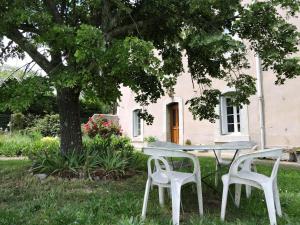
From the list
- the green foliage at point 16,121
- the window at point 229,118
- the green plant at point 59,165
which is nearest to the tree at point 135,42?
the green plant at point 59,165

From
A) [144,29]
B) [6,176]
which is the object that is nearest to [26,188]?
[6,176]

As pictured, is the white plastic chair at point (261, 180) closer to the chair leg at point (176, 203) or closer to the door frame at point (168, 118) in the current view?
the chair leg at point (176, 203)

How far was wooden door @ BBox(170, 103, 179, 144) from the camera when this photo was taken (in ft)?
53.6

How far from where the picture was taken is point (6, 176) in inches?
284

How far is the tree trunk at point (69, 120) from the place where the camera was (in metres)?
7.28

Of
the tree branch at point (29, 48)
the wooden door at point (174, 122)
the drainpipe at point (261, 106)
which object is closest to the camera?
the tree branch at point (29, 48)

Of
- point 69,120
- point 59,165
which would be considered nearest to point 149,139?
point 69,120

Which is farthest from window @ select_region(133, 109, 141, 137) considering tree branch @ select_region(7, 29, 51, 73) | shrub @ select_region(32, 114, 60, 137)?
tree branch @ select_region(7, 29, 51, 73)

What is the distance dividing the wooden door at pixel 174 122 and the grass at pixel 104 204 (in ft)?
30.9

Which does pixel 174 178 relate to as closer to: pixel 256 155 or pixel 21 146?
pixel 256 155

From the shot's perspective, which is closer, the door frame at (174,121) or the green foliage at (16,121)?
the door frame at (174,121)

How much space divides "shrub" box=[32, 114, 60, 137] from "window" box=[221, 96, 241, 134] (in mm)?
8780

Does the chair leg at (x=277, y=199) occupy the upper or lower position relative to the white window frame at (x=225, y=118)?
lower

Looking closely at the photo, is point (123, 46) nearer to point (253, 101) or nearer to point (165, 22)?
point (165, 22)
